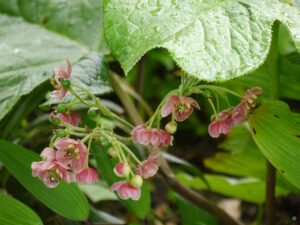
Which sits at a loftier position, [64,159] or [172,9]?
[172,9]

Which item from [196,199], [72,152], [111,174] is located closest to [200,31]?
[72,152]

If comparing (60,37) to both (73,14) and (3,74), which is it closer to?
(73,14)

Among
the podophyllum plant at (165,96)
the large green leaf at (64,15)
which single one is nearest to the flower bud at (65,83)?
the podophyllum plant at (165,96)

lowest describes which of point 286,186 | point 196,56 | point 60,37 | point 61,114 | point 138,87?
point 138,87

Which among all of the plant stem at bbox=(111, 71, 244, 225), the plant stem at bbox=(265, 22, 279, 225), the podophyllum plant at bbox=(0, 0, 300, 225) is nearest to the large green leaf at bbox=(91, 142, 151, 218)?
the podophyllum plant at bbox=(0, 0, 300, 225)

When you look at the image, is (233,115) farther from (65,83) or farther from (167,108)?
(65,83)

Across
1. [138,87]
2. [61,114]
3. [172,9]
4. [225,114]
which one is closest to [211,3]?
[172,9]

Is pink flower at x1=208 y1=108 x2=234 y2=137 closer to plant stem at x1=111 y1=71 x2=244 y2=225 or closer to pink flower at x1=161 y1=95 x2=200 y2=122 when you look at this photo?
pink flower at x1=161 y1=95 x2=200 y2=122
